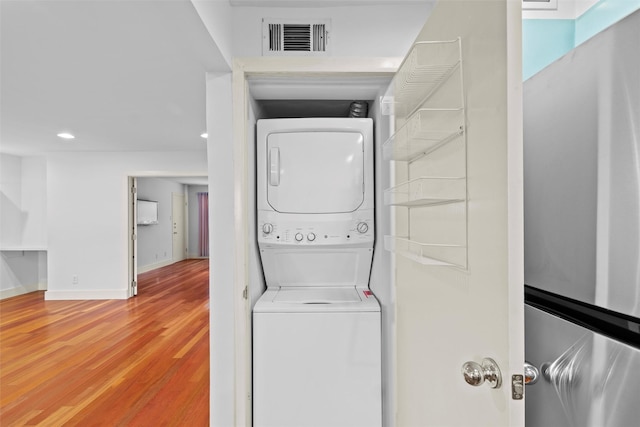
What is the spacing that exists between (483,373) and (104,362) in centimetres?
333

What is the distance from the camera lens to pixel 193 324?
157 inches

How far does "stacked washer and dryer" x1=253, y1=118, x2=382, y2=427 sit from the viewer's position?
1.69 metres

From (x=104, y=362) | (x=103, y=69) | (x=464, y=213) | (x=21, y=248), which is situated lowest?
(x=104, y=362)

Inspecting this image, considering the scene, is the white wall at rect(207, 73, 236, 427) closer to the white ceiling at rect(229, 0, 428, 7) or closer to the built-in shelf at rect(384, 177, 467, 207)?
the white ceiling at rect(229, 0, 428, 7)

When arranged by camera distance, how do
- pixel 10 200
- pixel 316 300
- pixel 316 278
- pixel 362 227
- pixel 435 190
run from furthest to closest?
pixel 10 200, pixel 316 278, pixel 362 227, pixel 316 300, pixel 435 190

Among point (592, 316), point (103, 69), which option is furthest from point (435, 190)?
point (103, 69)

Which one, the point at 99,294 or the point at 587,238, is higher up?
the point at 587,238

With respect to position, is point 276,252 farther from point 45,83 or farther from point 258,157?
point 45,83

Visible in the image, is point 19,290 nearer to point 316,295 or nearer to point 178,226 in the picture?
point 178,226

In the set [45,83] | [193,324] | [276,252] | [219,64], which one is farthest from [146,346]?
[219,64]

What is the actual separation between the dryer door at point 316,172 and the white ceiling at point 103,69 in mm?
613

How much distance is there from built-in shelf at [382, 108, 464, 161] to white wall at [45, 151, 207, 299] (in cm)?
451

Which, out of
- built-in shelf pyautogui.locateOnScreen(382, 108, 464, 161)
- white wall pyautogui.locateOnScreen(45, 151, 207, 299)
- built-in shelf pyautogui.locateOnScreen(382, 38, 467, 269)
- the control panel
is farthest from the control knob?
white wall pyautogui.locateOnScreen(45, 151, 207, 299)

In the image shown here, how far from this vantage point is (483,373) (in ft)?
2.54
